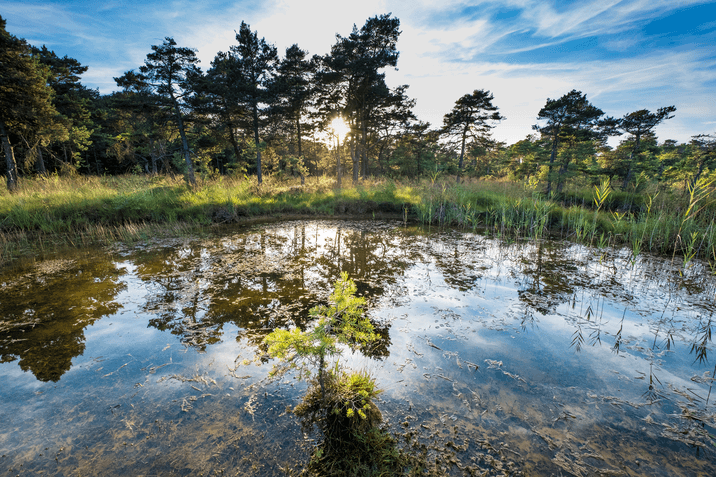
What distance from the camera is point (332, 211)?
11344 mm

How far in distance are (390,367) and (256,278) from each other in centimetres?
307

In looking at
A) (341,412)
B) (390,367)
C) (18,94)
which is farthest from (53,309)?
(18,94)

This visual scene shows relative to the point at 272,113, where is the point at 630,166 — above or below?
below

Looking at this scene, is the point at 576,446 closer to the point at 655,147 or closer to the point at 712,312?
the point at 712,312

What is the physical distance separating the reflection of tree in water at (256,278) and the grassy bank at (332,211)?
2660 mm

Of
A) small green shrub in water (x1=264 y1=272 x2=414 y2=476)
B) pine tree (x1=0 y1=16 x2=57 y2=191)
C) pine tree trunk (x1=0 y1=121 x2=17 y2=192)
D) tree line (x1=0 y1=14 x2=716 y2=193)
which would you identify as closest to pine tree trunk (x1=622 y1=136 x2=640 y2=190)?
tree line (x1=0 y1=14 x2=716 y2=193)

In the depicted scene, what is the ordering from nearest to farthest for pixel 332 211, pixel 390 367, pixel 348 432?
1. pixel 348 432
2. pixel 390 367
3. pixel 332 211

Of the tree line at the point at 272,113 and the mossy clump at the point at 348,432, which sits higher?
the tree line at the point at 272,113

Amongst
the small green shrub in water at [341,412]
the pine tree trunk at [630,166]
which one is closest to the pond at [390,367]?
the small green shrub in water at [341,412]

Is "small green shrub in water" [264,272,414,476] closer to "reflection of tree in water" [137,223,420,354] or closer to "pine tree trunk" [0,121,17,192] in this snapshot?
"reflection of tree in water" [137,223,420,354]

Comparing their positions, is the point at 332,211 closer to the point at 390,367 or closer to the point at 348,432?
the point at 390,367

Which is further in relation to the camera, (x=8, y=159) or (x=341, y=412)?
(x=8, y=159)

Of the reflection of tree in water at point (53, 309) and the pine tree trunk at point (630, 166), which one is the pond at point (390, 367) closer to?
the reflection of tree in water at point (53, 309)

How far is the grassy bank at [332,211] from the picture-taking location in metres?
6.27
